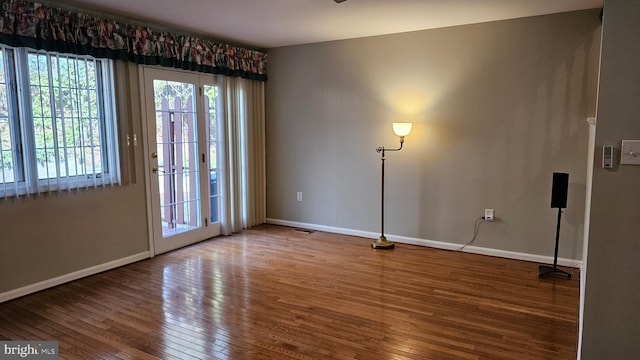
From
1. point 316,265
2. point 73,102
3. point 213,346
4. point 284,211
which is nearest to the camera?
point 213,346

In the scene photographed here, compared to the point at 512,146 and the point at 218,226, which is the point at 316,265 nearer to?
the point at 218,226

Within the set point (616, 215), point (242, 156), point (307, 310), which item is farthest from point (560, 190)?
point (242, 156)

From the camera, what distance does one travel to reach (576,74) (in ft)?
12.7

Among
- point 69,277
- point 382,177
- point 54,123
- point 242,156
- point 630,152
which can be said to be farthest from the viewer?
point 242,156

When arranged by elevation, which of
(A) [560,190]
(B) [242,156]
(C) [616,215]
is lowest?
(A) [560,190]

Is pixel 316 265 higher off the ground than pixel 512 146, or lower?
lower

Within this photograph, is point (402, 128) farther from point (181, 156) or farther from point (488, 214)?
point (181, 156)

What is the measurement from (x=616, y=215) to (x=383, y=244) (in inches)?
114

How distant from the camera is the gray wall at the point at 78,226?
3311 millimetres

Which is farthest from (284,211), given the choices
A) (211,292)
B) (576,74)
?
(576,74)

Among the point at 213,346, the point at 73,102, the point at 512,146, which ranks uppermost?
the point at 73,102

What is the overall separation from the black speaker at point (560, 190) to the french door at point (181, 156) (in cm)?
366

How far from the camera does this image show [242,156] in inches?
217

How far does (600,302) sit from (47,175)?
13.0ft
